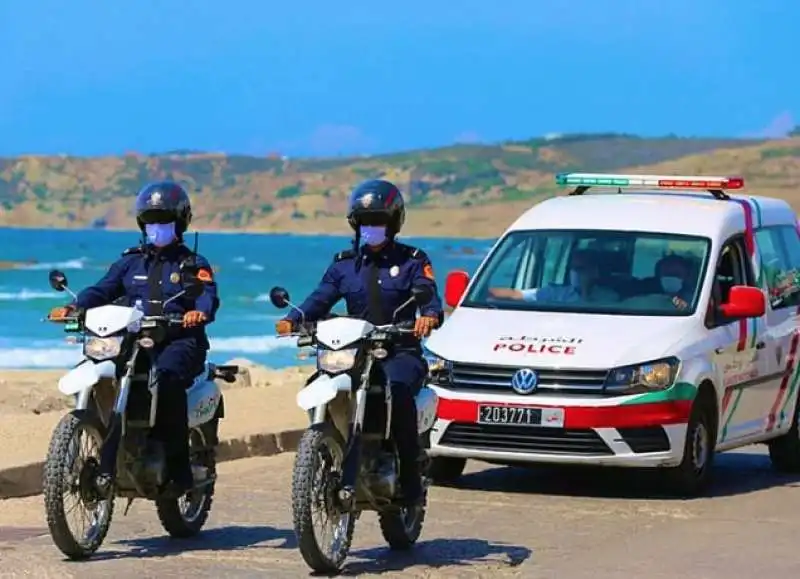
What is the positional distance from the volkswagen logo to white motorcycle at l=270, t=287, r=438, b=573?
9.14 feet

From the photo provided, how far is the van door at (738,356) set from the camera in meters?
13.9

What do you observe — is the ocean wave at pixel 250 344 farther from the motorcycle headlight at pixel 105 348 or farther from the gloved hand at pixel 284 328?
the motorcycle headlight at pixel 105 348

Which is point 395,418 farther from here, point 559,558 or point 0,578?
point 0,578

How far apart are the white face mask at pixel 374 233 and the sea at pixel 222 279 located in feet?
2.38

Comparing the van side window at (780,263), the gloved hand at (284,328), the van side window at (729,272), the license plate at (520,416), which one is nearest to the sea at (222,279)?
the gloved hand at (284,328)

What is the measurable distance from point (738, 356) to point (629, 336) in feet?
3.79

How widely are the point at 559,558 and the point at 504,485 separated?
334 cm

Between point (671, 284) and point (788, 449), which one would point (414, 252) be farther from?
point (788, 449)

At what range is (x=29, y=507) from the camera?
42.0 feet

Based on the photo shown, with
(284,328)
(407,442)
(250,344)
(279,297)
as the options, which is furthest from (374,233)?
(250,344)

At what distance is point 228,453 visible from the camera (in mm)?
15648

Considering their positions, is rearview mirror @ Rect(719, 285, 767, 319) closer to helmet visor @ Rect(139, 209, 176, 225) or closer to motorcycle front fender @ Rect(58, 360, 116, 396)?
helmet visor @ Rect(139, 209, 176, 225)

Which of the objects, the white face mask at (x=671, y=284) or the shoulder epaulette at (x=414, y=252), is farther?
the white face mask at (x=671, y=284)

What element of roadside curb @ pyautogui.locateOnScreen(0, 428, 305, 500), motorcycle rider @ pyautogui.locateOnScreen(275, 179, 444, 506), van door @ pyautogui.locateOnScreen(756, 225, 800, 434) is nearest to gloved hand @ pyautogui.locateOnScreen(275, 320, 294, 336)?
motorcycle rider @ pyautogui.locateOnScreen(275, 179, 444, 506)
